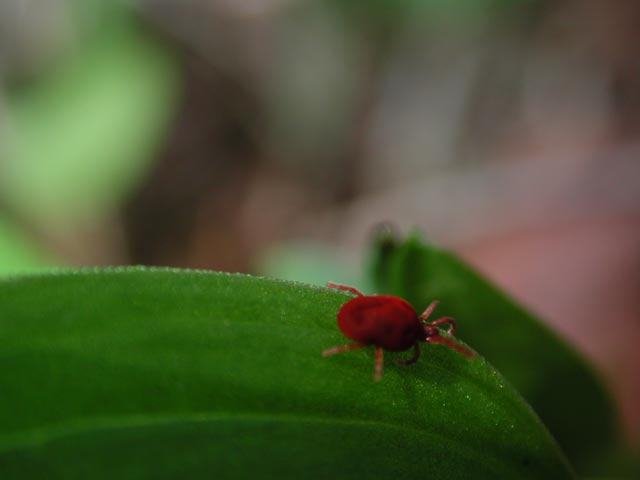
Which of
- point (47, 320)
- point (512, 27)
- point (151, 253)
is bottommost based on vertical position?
point (47, 320)

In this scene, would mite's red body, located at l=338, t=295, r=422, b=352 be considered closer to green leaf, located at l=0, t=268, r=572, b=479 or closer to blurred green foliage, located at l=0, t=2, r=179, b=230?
green leaf, located at l=0, t=268, r=572, b=479

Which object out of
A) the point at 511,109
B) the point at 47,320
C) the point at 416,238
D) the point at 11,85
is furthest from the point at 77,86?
the point at 47,320

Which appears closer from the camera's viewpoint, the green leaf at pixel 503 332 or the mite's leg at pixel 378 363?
the mite's leg at pixel 378 363

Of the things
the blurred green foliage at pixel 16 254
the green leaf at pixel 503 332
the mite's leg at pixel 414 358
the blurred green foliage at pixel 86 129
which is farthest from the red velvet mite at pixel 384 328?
the blurred green foliage at pixel 86 129

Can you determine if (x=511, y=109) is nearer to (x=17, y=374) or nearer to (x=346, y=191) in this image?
(x=346, y=191)

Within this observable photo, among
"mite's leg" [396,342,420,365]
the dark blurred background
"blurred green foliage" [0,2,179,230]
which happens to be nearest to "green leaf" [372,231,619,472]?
"mite's leg" [396,342,420,365]

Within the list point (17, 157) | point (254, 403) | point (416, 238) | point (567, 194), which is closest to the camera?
point (254, 403)

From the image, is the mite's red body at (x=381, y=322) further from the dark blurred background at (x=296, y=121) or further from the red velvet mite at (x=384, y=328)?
the dark blurred background at (x=296, y=121)
